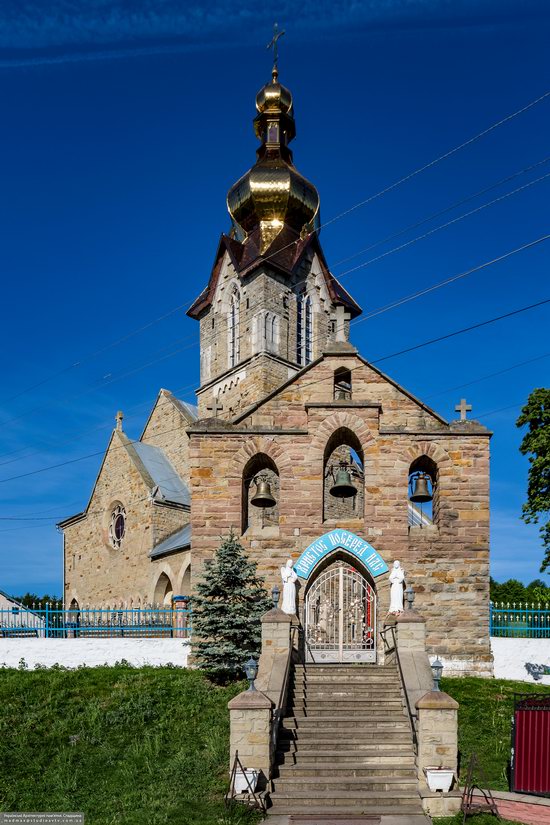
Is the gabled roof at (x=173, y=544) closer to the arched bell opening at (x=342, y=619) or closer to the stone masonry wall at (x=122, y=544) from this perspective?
the stone masonry wall at (x=122, y=544)

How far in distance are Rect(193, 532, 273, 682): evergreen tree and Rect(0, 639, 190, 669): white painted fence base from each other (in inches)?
37.5

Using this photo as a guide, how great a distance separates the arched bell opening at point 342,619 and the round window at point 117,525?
1620cm

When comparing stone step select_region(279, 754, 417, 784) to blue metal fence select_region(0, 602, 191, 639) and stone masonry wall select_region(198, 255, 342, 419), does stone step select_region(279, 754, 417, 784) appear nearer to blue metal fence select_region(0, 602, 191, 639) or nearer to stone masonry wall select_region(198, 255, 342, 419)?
blue metal fence select_region(0, 602, 191, 639)

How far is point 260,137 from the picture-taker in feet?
146

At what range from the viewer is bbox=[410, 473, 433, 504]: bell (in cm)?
1972

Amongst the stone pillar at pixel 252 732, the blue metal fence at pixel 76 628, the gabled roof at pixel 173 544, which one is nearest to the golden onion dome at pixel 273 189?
the gabled roof at pixel 173 544

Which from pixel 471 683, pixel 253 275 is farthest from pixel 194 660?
pixel 253 275

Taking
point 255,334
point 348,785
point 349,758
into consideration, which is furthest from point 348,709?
point 255,334

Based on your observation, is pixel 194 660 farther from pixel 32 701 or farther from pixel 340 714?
pixel 340 714

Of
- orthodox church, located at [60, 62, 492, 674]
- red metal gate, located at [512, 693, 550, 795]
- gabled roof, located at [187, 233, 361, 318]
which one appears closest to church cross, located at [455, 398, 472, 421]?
orthodox church, located at [60, 62, 492, 674]

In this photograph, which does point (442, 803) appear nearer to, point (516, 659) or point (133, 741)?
point (133, 741)

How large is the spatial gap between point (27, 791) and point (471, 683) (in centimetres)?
971

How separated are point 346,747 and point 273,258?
28.9 m

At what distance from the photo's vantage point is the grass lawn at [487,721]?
13422 mm
